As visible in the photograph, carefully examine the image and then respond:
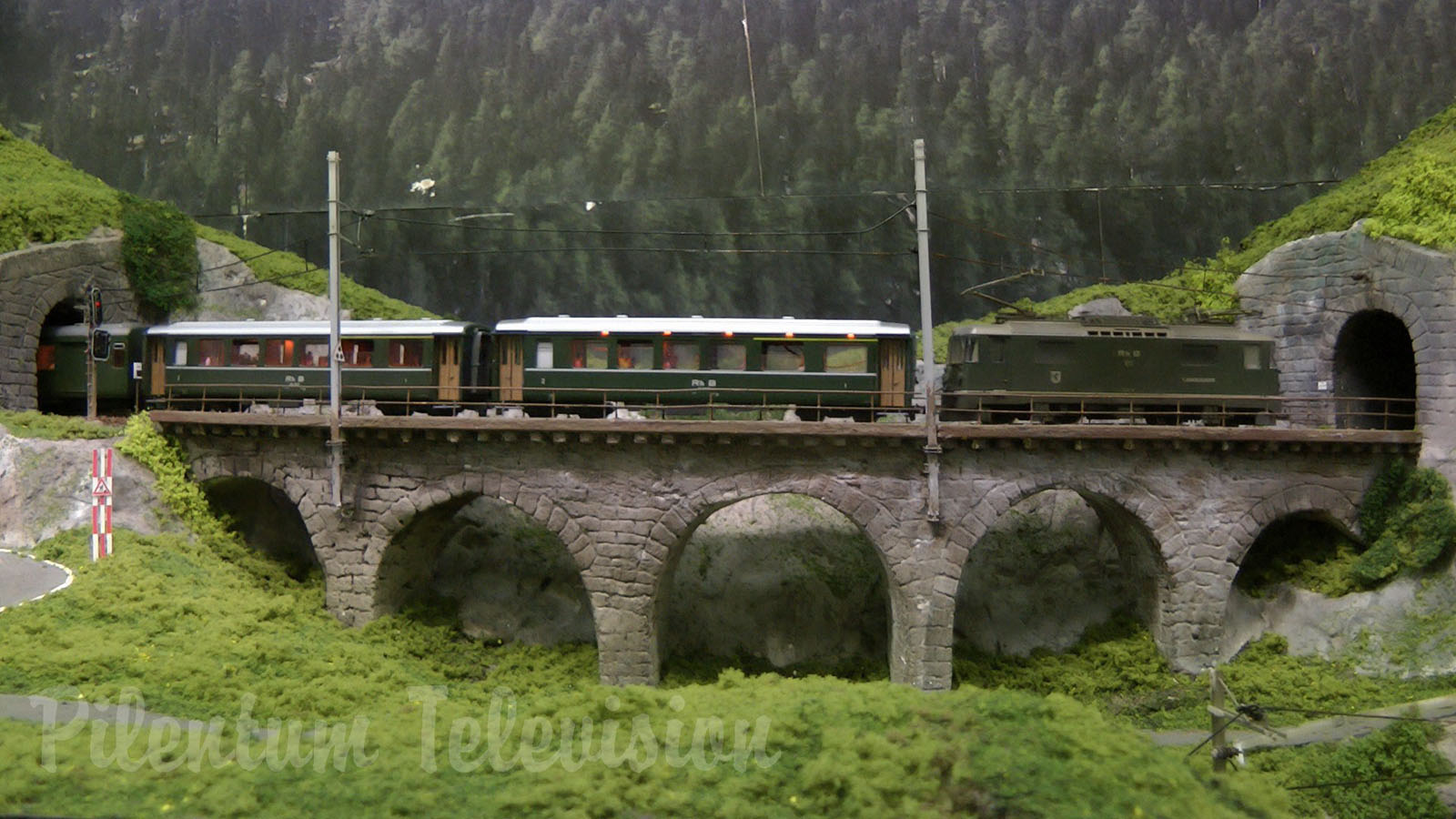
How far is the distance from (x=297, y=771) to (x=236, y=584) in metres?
10.7

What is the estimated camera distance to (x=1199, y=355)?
23.1 metres

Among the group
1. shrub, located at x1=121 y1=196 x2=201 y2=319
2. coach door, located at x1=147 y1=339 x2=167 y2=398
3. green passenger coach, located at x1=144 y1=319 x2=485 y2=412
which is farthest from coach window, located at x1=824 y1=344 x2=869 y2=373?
shrub, located at x1=121 y1=196 x2=201 y2=319

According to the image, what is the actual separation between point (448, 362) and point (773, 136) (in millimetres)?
12302

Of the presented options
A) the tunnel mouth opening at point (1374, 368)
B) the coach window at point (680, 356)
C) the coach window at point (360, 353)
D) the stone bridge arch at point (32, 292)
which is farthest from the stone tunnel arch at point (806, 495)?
the stone bridge arch at point (32, 292)

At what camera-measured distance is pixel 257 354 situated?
80.9 ft

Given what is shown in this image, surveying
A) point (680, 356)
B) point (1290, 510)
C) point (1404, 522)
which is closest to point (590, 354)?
point (680, 356)

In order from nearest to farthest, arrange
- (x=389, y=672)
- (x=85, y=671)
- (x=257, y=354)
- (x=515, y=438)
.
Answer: (x=85, y=671) < (x=389, y=672) < (x=515, y=438) < (x=257, y=354)

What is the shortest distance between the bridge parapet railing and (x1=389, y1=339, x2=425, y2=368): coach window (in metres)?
0.63

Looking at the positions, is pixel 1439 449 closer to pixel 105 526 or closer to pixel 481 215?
pixel 481 215

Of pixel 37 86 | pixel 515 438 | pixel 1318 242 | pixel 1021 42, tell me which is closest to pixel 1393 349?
pixel 1318 242

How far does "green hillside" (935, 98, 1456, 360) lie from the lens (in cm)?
2298

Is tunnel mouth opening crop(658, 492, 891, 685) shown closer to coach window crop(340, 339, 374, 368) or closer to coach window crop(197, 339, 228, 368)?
coach window crop(340, 339, 374, 368)

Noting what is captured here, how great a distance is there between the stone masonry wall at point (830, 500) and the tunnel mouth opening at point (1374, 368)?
3572 mm

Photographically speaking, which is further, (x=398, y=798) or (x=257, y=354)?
(x=257, y=354)
